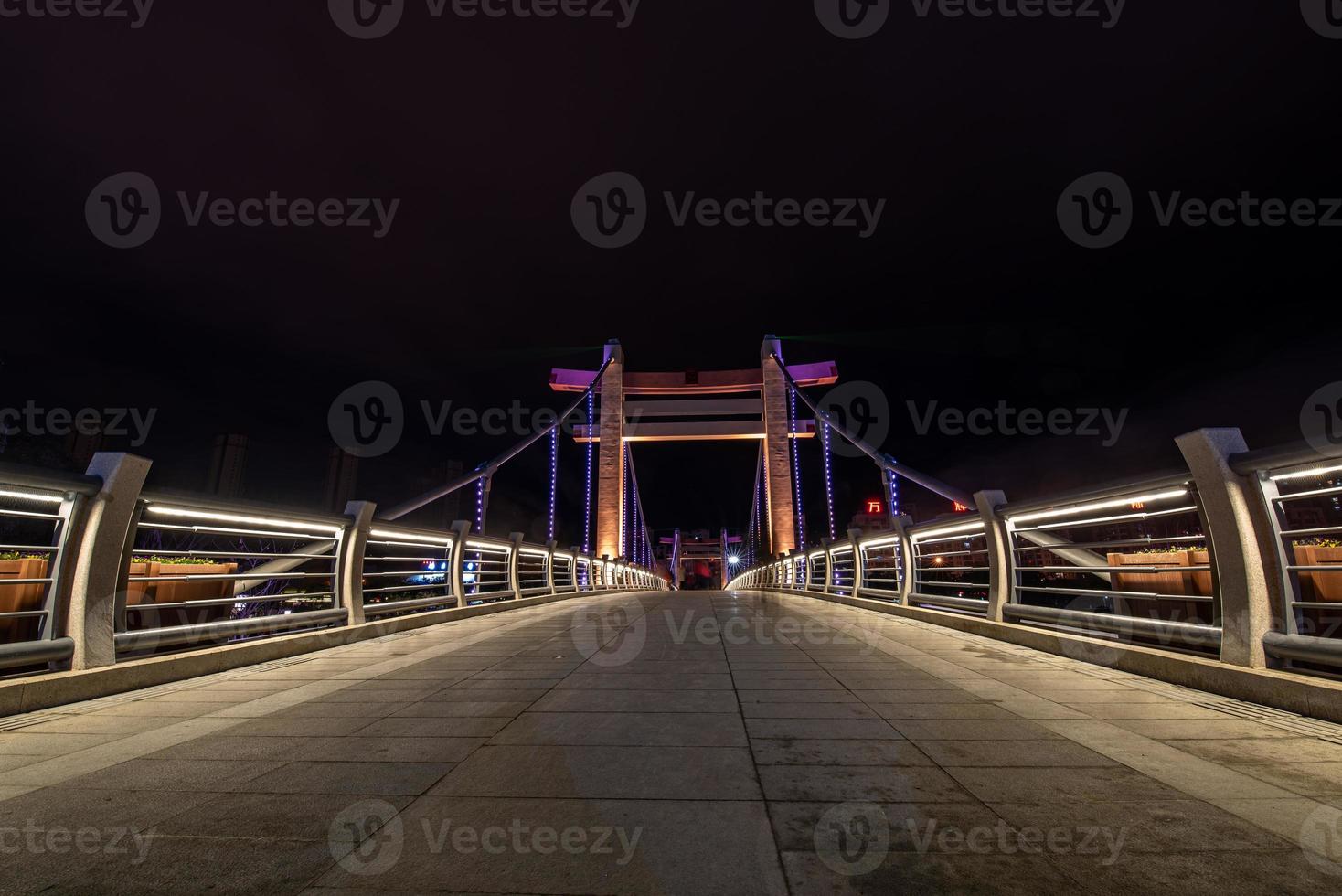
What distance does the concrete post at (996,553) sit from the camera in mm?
5734

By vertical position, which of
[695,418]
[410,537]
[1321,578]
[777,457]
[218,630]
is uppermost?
[695,418]

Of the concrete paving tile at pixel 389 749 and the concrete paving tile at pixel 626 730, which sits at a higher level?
the concrete paving tile at pixel 626 730

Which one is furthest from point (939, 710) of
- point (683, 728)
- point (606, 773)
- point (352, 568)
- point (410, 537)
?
point (410, 537)

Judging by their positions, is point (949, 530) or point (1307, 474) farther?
point (949, 530)

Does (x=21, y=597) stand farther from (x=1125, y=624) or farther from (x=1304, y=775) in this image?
(x=1125, y=624)

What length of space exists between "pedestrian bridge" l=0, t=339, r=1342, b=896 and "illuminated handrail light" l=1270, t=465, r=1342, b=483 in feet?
0.07

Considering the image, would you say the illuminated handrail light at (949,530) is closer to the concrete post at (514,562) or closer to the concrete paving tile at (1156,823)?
the concrete paving tile at (1156,823)

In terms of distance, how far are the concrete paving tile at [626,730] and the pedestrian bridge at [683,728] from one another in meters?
0.02

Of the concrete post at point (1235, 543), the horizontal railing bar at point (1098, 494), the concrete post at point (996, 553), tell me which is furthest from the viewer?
the concrete post at point (996, 553)

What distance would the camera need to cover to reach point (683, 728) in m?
2.79

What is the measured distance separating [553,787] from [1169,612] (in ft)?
18.2

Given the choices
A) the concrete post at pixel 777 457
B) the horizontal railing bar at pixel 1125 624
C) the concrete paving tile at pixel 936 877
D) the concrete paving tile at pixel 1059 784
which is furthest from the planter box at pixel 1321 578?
the concrete post at pixel 777 457

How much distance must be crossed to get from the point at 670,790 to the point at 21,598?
14.8 feet

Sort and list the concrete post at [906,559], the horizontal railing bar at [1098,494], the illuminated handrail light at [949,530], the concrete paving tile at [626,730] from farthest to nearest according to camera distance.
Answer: the concrete post at [906,559], the illuminated handrail light at [949,530], the horizontal railing bar at [1098,494], the concrete paving tile at [626,730]
